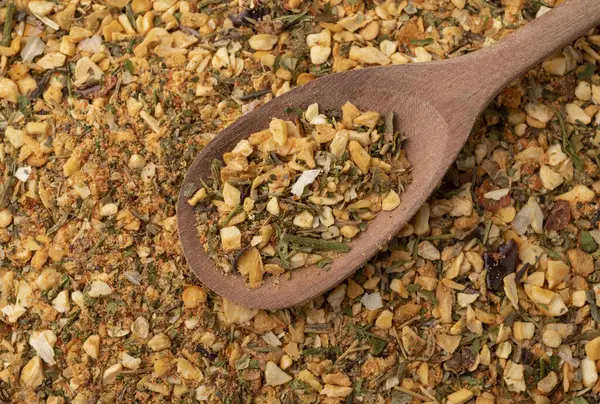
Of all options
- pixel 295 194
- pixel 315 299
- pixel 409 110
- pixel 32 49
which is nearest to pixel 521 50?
pixel 409 110

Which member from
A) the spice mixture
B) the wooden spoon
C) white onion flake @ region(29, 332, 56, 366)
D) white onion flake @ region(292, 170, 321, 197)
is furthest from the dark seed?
white onion flake @ region(29, 332, 56, 366)

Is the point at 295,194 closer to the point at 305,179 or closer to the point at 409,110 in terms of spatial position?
the point at 305,179

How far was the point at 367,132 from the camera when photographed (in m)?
1.66

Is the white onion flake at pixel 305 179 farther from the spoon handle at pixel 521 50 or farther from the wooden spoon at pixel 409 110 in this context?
the spoon handle at pixel 521 50

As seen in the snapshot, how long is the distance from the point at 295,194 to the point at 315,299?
0.25 metres

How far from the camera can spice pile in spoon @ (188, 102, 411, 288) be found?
160cm

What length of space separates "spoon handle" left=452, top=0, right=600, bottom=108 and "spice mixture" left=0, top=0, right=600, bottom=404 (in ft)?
0.40

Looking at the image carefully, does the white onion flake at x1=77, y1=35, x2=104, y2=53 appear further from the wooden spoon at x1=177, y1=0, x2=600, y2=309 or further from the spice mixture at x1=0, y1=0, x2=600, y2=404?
the wooden spoon at x1=177, y1=0, x2=600, y2=309

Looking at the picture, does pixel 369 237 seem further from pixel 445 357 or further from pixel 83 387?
pixel 83 387

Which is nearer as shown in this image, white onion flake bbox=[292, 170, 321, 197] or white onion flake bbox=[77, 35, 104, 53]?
white onion flake bbox=[292, 170, 321, 197]

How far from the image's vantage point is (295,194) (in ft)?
5.26

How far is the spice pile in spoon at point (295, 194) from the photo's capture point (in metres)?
1.60

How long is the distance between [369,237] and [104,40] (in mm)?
823

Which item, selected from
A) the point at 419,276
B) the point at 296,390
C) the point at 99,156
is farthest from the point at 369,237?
the point at 99,156
